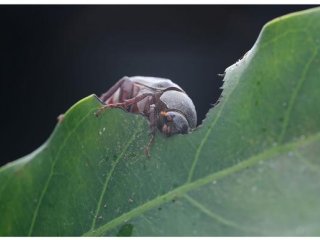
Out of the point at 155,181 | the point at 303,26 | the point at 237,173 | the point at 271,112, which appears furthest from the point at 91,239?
the point at 303,26

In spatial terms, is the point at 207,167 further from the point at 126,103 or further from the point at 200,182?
the point at 126,103

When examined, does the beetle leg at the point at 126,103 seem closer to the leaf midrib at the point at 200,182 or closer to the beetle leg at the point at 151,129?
the beetle leg at the point at 151,129

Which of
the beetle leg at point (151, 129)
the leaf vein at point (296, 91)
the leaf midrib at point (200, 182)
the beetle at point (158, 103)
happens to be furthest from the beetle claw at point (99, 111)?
the leaf vein at point (296, 91)

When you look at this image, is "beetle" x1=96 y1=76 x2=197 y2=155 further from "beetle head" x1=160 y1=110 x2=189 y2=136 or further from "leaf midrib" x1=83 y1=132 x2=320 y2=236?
"leaf midrib" x1=83 y1=132 x2=320 y2=236

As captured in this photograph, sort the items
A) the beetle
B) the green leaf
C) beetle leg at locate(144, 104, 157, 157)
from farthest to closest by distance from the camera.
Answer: the beetle
beetle leg at locate(144, 104, 157, 157)
the green leaf

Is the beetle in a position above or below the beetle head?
below

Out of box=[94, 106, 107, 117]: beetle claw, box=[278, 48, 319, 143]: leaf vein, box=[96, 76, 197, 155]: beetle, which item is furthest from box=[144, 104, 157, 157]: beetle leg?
box=[278, 48, 319, 143]: leaf vein

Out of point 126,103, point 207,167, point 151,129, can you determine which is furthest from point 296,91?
point 126,103
